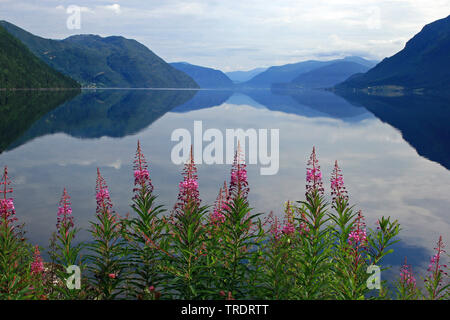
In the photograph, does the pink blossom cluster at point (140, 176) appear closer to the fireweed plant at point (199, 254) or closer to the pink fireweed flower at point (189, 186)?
the fireweed plant at point (199, 254)

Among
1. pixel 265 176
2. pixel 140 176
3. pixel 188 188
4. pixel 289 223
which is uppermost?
pixel 140 176

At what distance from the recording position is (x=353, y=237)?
1055cm

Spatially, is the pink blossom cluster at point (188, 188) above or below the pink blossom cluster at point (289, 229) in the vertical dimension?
above

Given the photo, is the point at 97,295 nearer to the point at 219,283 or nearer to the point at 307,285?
the point at 219,283

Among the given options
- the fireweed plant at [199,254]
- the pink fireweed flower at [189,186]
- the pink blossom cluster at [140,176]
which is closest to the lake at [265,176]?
the fireweed plant at [199,254]

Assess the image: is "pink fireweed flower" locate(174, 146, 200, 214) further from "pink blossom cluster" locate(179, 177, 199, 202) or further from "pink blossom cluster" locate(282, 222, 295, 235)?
"pink blossom cluster" locate(282, 222, 295, 235)

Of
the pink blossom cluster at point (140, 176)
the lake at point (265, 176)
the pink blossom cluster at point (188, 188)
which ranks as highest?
the pink blossom cluster at point (140, 176)

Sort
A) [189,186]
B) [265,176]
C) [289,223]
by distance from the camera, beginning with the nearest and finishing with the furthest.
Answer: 1. [189,186]
2. [289,223]
3. [265,176]

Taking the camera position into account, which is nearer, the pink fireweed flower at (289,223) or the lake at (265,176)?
the pink fireweed flower at (289,223)

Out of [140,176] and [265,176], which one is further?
[265,176]

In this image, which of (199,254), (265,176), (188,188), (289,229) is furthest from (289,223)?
(265,176)

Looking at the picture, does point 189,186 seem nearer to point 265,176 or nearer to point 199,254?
point 199,254
